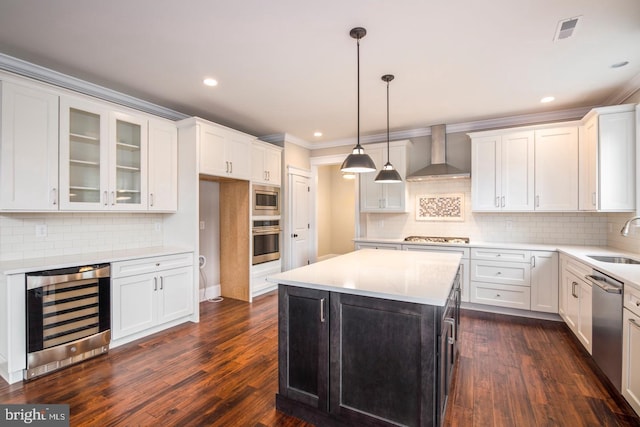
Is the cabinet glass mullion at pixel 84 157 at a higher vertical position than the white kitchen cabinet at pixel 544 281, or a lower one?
higher

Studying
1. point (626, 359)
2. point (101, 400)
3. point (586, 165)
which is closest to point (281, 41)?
point (101, 400)

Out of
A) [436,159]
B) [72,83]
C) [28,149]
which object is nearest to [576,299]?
[436,159]

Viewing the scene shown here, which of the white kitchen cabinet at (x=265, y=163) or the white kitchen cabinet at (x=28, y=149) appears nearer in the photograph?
the white kitchen cabinet at (x=28, y=149)

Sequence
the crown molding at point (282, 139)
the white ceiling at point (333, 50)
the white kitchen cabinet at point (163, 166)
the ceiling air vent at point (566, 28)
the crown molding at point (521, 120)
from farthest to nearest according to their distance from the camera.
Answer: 1. the crown molding at point (282, 139)
2. the crown molding at point (521, 120)
3. the white kitchen cabinet at point (163, 166)
4. the ceiling air vent at point (566, 28)
5. the white ceiling at point (333, 50)

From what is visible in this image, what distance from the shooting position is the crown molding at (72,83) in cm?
272

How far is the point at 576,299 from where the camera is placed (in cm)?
302

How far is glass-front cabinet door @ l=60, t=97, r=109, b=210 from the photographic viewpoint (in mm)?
2791

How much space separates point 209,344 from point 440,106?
384 centimetres

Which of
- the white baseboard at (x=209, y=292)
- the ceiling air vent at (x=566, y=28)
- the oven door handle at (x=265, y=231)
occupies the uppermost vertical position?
the ceiling air vent at (x=566, y=28)

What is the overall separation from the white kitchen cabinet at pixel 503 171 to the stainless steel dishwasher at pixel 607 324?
64.2 inches

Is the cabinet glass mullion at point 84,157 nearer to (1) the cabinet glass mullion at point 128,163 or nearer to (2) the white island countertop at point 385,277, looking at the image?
(1) the cabinet glass mullion at point 128,163

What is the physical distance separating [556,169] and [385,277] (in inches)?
127

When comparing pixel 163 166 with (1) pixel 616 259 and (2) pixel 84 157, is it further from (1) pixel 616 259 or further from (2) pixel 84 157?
(1) pixel 616 259

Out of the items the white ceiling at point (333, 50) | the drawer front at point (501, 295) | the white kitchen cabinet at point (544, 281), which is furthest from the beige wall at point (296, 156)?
the white kitchen cabinet at point (544, 281)
